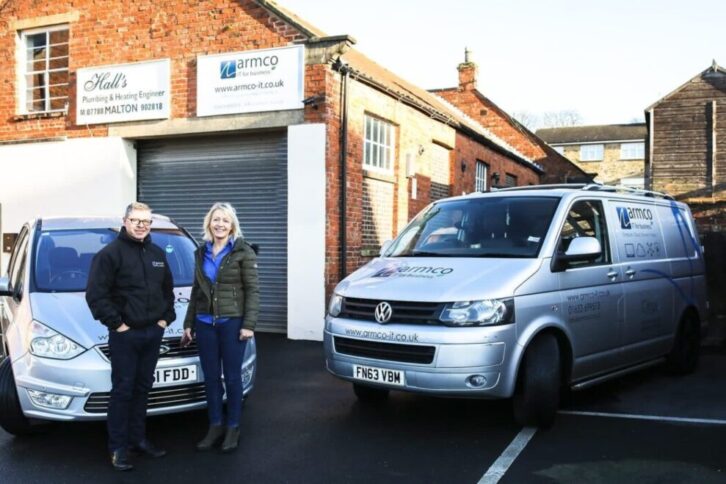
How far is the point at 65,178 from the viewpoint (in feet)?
43.0

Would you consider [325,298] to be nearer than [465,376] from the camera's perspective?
No

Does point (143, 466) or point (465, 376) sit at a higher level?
point (465, 376)

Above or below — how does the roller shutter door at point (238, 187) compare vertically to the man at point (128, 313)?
above

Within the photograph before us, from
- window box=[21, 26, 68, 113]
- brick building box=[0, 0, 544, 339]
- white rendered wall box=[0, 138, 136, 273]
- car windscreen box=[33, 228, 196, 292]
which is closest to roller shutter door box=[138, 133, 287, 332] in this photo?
brick building box=[0, 0, 544, 339]

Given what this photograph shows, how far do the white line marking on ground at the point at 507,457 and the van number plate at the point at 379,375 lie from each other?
902 mm

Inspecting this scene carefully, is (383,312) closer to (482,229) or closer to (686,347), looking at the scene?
(482,229)

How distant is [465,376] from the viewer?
5160 mm

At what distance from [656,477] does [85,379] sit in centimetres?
396

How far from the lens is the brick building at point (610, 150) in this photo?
204 ft

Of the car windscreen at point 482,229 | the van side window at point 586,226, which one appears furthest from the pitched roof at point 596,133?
the car windscreen at point 482,229

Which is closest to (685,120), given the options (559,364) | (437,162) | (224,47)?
(437,162)

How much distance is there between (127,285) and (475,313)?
2513mm

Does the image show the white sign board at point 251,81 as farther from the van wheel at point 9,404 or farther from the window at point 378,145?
the van wheel at point 9,404

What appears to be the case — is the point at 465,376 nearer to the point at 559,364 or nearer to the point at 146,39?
the point at 559,364
